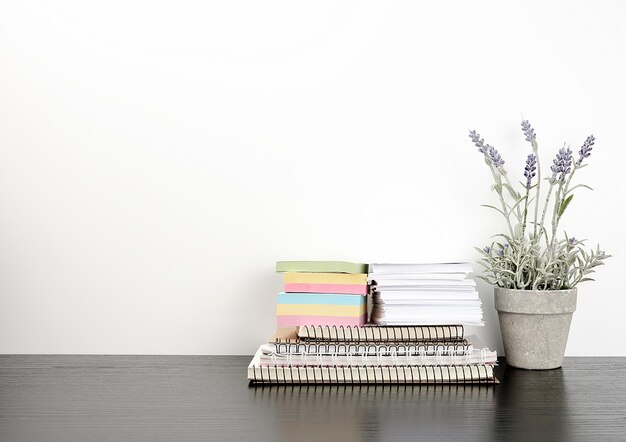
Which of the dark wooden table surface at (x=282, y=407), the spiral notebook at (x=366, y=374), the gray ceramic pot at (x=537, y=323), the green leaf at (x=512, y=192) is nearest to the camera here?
the dark wooden table surface at (x=282, y=407)

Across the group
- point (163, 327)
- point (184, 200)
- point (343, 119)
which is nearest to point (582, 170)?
point (343, 119)

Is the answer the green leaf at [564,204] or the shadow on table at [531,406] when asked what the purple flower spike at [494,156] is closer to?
the green leaf at [564,204]

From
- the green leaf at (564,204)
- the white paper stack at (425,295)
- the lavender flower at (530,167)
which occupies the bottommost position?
the white paper stack at (425,295)

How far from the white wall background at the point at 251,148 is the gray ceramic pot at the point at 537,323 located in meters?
0.15

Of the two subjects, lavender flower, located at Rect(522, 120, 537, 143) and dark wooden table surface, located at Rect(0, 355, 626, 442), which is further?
lavender flower, located at Rect(522, 120, 537, 143)

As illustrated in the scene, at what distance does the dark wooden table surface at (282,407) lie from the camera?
116cm

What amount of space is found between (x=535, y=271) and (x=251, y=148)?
687 millimetres

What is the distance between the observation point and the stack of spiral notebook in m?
1.47

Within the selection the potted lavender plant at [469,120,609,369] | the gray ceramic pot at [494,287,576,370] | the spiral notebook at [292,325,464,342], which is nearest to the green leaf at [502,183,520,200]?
the potted lavender plant at [469,120,609,369]

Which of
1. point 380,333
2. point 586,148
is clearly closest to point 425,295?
point 380,333

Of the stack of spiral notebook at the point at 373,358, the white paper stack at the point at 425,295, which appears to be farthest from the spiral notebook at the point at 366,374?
the white paper stack at the point at 425,295

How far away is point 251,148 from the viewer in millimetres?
1798

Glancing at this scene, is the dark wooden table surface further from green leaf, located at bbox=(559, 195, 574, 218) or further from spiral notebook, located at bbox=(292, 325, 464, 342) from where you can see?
green leaf, located at bbox=(559, 195, 574, 218)

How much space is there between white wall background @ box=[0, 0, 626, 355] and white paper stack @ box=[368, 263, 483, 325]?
0.20 meters
